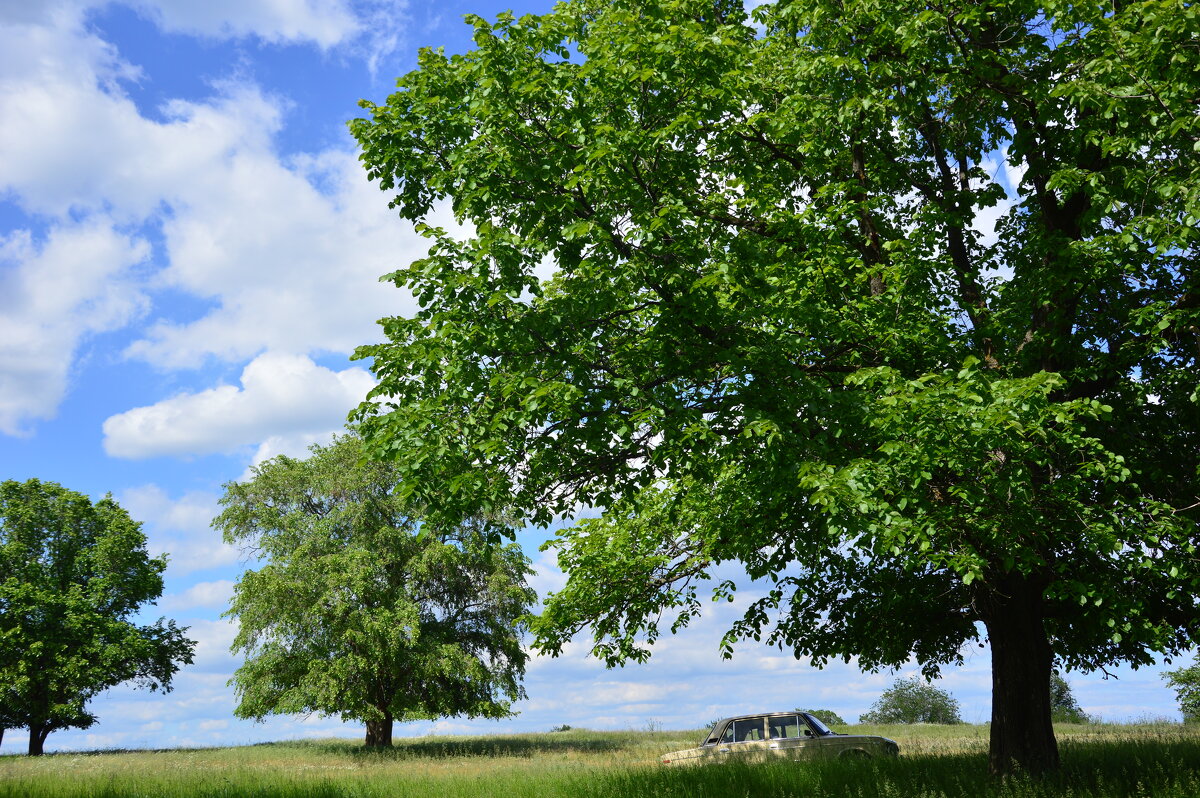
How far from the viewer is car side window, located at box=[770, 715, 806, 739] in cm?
2017

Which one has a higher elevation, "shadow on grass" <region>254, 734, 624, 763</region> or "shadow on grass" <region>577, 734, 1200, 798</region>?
"shadow on grass" <region>577, 734, 1200, 798</region>

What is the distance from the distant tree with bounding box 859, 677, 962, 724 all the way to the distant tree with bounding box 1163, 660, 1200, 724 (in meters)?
13.4

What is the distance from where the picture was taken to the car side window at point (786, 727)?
2017 centimetres

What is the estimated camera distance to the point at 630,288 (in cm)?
1154

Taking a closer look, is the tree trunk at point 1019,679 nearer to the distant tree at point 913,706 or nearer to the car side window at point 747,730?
the car side window at point 747,730

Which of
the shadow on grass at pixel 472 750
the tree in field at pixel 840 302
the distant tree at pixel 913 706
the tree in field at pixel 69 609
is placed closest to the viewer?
the tree in field at pixel 840 302

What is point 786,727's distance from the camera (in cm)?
2028

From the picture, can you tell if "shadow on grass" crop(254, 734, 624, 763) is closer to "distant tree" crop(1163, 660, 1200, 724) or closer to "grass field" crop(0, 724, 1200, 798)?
"grass field" crop(0, 724, 1200, 798)

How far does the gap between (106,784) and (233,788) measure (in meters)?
4.02

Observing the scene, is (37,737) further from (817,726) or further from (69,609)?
(817,726)

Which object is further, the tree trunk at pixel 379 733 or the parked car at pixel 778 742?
the tree trunk at pixel 379 733

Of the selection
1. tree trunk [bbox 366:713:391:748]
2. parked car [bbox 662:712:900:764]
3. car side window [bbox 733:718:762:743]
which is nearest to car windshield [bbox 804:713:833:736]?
parked car [bbox 662:712:900:764]

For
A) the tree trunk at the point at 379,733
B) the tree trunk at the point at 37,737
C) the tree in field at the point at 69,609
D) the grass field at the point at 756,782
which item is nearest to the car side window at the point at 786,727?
the grass field at the point at 756,782

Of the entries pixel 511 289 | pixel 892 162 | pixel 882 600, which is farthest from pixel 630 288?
pixel 882 600
